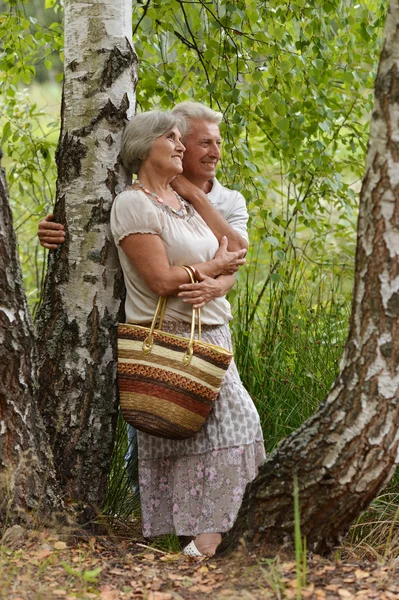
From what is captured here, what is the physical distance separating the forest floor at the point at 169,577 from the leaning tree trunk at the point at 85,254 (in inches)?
17.9

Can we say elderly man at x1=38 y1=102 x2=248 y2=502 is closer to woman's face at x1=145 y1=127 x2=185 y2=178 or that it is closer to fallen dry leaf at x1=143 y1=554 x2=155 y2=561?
woman's face at x1=145 y1=127 x2=185 y2=178

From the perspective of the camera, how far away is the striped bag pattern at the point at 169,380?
2.84 metres

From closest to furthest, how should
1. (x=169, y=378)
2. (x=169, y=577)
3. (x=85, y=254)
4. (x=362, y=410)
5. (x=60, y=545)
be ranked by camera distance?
(x=362, y=410)
(x=169, y=577)
(x=60, y=545)
(x=169, y=378)
(x=85, y=254)

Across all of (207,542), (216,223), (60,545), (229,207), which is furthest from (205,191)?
(60,545)

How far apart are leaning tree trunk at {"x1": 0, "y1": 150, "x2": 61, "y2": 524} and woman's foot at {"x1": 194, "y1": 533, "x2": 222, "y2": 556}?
1.82 feet

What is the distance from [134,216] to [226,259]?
1.23 ft

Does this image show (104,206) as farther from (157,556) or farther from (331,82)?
(331,82)

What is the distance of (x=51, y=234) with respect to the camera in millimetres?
3064

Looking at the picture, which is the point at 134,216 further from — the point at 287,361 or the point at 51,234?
the point at 287,361

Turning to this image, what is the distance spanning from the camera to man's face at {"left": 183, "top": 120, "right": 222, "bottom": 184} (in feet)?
10.5

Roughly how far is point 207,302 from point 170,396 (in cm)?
37

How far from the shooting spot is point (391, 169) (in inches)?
85.8

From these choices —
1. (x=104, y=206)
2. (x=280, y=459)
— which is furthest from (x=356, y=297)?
(x=104, y=206)

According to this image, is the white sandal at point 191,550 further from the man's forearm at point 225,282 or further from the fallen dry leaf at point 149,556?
the man's forearm at point 225,282
